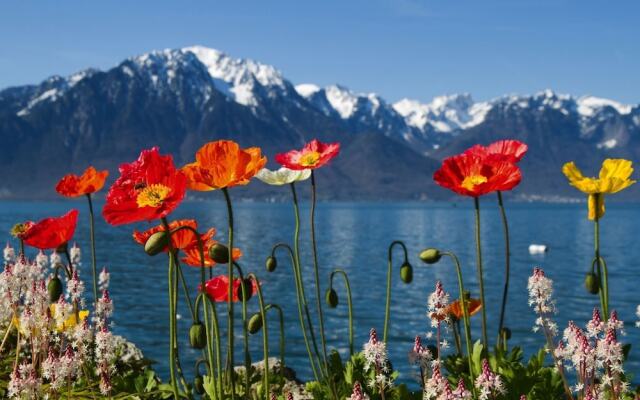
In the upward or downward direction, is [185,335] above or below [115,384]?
below

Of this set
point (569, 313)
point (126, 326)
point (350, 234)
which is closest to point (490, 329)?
point (569, 313)

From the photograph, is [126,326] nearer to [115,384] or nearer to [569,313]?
[569,313]

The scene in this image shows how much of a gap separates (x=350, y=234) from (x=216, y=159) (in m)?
128

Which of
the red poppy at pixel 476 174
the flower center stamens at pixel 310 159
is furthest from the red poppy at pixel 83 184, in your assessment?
the red poppy at pixel 476 174

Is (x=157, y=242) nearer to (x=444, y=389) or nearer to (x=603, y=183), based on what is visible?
(x=444, y=389)

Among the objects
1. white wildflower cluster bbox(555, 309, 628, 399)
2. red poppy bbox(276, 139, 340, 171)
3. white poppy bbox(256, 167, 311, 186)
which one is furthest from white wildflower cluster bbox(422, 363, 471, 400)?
white poppy bbox(256, 167, 311, 186)

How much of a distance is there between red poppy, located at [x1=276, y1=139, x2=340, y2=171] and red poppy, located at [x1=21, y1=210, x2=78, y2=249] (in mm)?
1546

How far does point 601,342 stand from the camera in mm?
3600

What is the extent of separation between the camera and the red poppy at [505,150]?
4845mm

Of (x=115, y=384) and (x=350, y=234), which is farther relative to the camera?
(x=350, y=234)

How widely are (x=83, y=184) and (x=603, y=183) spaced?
389cm

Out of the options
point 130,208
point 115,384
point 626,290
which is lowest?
point 626,290

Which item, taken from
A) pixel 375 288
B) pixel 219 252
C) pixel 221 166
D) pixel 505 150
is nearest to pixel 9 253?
pixel 219 252

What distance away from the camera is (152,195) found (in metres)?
3.42
